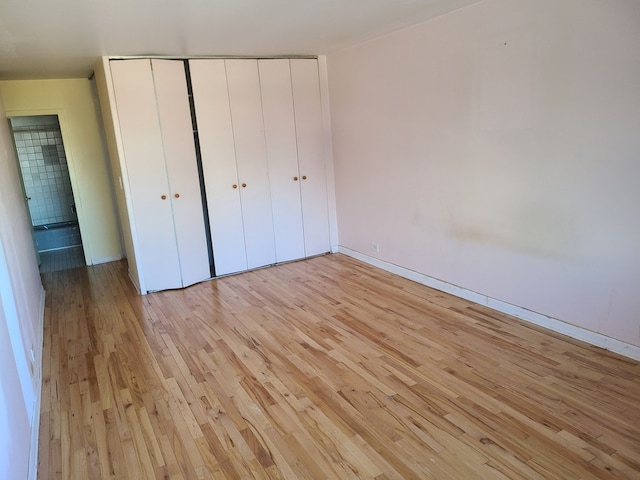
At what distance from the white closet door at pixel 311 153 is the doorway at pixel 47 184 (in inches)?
164

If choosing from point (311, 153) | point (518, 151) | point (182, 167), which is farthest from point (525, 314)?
point (182, 167)

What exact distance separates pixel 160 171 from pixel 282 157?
4.56ft

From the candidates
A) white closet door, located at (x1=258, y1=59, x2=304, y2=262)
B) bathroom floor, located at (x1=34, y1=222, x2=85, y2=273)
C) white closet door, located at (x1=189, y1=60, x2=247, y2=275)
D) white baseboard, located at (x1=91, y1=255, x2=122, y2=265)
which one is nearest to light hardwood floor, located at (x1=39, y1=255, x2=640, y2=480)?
white closet door, located at (x1=189, y1=60, x2=247, y2=275)

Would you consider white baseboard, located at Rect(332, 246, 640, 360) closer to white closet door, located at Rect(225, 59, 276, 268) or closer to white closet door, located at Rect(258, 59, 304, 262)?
white closet door, located at Rect(258, 59, 304, 262)

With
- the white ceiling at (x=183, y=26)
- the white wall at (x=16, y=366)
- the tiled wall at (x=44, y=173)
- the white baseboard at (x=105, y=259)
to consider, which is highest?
the white ceiling at (x=183, y=26)

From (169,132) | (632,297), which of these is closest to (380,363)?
(632,297)

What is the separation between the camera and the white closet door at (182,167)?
14.5 ft

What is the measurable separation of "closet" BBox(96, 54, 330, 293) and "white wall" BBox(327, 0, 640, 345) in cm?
97

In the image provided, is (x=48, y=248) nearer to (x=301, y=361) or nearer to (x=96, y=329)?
(x=96, y=329)

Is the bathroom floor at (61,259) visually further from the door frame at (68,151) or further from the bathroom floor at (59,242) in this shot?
the door frame at (68,151)

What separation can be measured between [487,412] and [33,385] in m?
2.72

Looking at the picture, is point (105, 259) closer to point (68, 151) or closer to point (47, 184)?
point (68, 151)

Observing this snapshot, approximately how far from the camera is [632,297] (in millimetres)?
2688

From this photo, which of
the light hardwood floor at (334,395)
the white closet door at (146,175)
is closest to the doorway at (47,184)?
the white closet door at (146,175)
